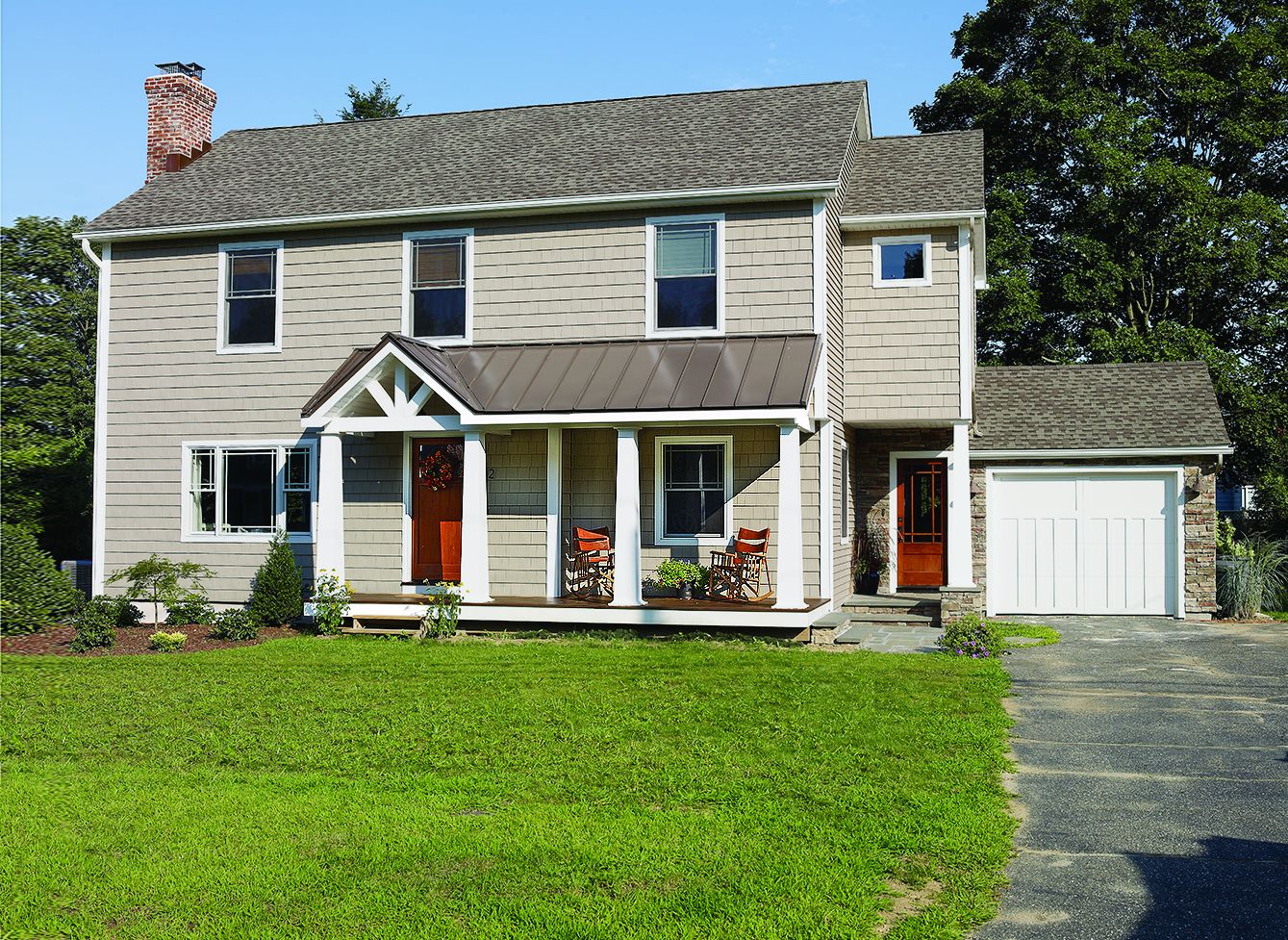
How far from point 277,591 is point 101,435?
13.8 ft

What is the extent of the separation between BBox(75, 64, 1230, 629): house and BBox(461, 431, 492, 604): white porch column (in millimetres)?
47

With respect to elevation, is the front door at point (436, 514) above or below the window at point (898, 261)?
below

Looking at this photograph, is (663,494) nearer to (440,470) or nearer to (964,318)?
(440,470)

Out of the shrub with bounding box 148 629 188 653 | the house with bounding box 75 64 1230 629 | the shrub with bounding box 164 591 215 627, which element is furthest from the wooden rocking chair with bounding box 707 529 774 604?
the shrub with bounding box 164 591 215 627

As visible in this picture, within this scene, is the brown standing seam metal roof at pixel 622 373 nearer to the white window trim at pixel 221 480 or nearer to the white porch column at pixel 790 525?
the white porch column at pixel 790 525

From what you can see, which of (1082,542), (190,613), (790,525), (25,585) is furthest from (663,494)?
(25,585)

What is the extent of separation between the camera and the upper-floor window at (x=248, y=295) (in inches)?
672

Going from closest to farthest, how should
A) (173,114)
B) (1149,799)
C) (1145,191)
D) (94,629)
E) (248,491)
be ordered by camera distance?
(1149,799) < (94,629) < (248,491) < (173,114) < (1145,191)

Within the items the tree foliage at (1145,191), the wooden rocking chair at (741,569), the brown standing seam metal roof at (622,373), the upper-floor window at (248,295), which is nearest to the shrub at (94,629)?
the brown standing seam metal roof at (622,373)

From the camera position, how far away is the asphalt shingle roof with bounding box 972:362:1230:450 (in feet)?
58.3

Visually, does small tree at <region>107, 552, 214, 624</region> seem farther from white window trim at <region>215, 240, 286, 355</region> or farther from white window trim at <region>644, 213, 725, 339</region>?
white window trim at <region>644, 213, 725, 339</region>

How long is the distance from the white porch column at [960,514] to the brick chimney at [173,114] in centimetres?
1336

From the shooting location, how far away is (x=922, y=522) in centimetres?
1883

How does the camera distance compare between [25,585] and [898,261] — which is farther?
[898,261]
